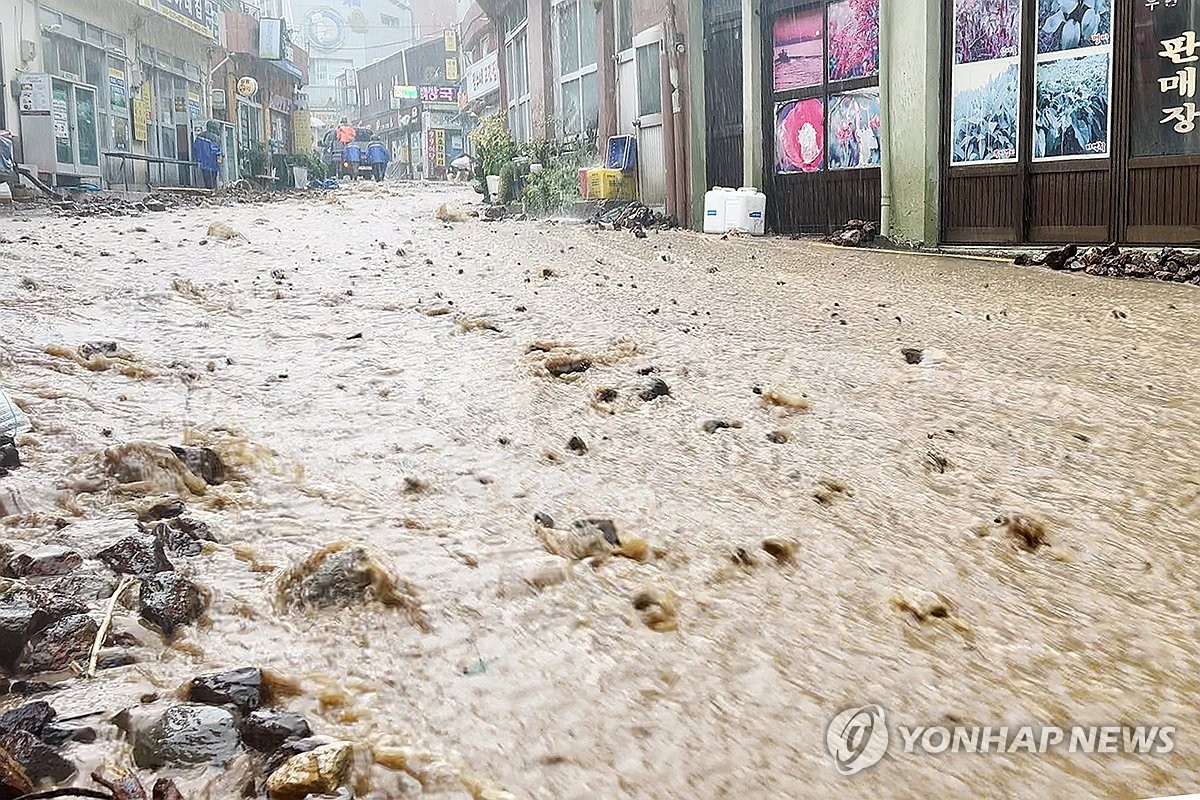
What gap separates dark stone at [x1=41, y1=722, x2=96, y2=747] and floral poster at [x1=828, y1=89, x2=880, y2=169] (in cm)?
963

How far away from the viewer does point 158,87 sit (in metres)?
25.0

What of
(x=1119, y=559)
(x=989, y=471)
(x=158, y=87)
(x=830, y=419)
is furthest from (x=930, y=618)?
(x=158, y=87)

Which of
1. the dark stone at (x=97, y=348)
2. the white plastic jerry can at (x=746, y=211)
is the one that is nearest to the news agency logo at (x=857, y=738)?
the dark stone at (x=97, y=348)

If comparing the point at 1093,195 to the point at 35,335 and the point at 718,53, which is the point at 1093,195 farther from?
the point at 35,335

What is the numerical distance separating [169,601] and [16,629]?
260mm

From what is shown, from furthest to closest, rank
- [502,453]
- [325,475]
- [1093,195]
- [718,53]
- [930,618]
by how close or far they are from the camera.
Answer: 1. [718,53]
2. [1093,195]
3. [502,453]
4. [325,475]
5. [930,618]

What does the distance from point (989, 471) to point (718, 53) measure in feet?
32.9

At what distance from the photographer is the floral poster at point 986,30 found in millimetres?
8594

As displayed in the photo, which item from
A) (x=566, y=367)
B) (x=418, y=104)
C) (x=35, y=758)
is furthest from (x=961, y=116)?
(x=418, y=104)

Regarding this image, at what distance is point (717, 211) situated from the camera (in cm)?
1102

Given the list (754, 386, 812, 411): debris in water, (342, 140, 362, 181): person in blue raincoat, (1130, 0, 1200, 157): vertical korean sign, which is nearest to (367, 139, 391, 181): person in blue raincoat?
(342, 140, 362, 181): person in blue raincoat

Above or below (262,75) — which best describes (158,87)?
below

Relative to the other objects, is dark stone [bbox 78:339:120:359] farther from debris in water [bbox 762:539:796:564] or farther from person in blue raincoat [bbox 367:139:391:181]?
person in blue raincoat [bbox 367:139:391:181]

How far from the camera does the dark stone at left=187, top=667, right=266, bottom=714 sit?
1619 millimetres
